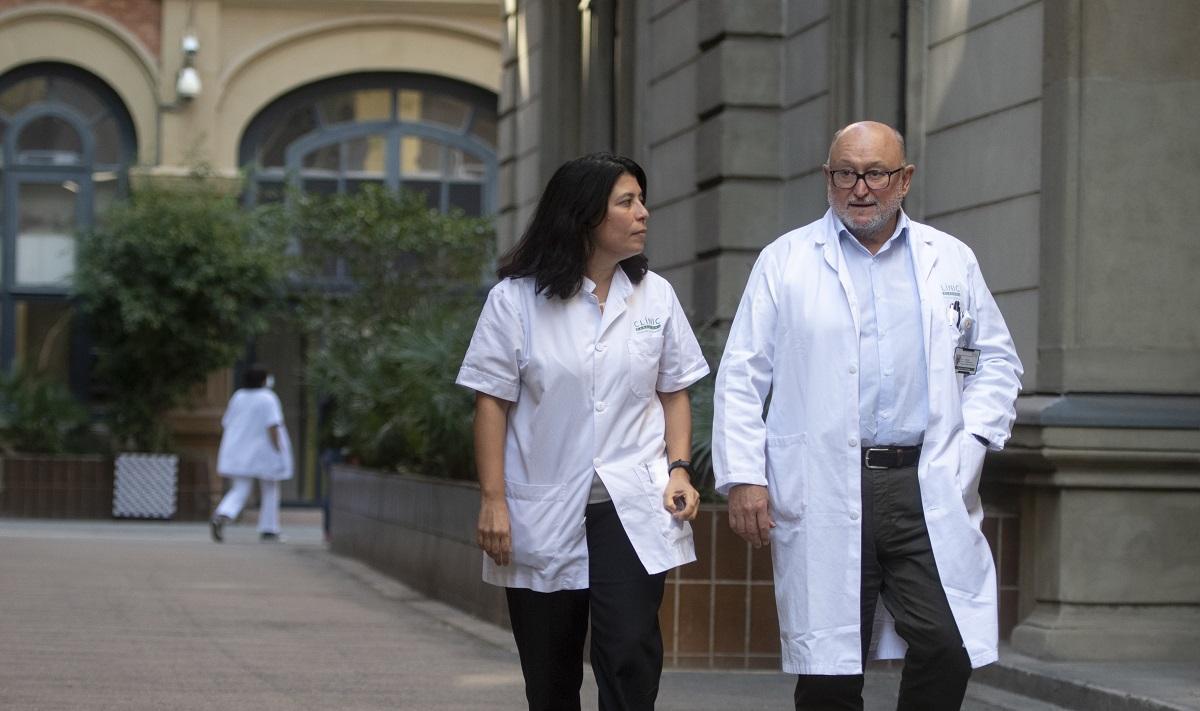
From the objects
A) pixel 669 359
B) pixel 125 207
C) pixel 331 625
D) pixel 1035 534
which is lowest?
pixel 331 625

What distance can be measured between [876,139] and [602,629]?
1446 millimetres

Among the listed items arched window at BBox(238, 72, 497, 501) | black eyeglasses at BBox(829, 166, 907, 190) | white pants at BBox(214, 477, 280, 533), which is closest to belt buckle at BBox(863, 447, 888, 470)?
black eyeglasses at BBox(829, 166, 907, 190)

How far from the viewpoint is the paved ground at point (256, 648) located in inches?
309

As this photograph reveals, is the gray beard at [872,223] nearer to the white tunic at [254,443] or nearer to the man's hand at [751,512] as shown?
the man's hand at [751,512]

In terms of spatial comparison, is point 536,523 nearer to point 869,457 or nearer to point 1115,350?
point 869,457

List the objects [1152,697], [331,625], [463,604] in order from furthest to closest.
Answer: [463,604], [331,625], [1152,697]

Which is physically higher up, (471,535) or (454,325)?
(454,325)

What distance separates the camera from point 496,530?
511 cm

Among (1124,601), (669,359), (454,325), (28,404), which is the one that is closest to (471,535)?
(454,325)

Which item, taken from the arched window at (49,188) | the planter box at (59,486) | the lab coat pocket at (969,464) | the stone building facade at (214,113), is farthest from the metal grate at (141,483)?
the lab coat pocket at (969,464)

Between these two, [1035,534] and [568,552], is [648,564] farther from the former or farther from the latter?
[1035,534]

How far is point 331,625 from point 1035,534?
401 cm

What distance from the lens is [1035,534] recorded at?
8.79 m

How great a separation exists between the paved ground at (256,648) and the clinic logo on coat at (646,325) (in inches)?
112
